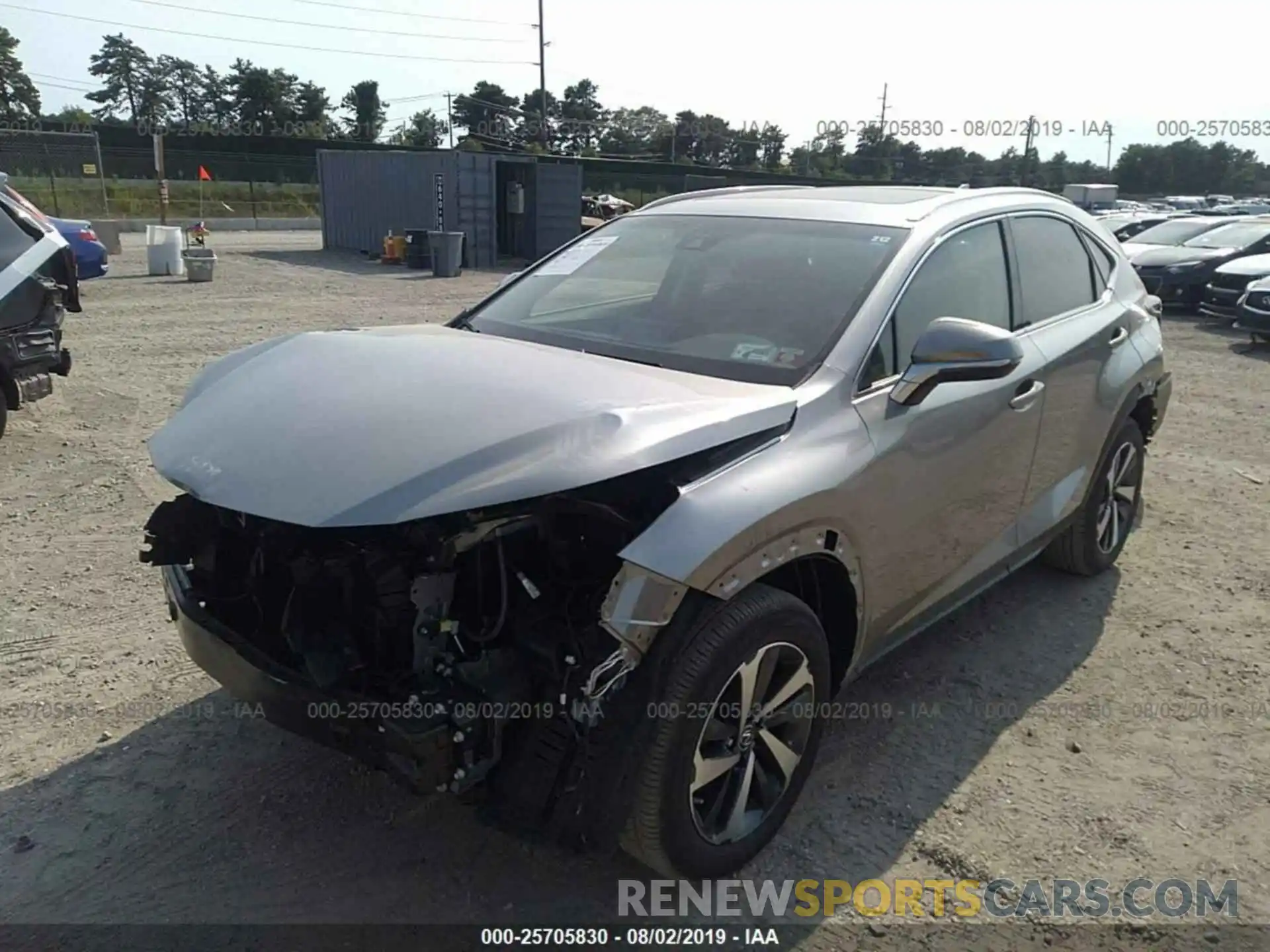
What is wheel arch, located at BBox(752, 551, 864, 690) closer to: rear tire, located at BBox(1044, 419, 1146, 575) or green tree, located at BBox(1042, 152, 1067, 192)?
rear tire, located at BBox(1044, 419, 1146, 575)

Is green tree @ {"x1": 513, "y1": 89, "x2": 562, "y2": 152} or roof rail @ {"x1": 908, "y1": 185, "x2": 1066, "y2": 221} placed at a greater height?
green tree @ {"x1": 513, "y1": 89, "x2": 562, "y2": 152}

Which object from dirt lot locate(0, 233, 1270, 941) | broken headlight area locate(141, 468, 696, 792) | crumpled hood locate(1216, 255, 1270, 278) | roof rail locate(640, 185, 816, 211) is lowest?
dirt lot locate(0, 233, 1270, 941)

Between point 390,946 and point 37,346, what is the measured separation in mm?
5493

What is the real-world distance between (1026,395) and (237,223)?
116 feet

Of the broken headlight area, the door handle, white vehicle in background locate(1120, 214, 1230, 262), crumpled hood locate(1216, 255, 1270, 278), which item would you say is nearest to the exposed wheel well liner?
the broken headlight area

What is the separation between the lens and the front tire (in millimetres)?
2410

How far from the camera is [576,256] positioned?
13.7ft

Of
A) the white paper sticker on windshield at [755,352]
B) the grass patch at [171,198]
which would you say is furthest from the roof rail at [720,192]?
the grass patch at [171,198]

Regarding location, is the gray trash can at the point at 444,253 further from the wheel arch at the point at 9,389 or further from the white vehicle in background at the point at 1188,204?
the white vehicle in background at the point at 1188,204

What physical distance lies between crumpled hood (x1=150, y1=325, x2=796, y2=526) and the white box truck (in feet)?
132

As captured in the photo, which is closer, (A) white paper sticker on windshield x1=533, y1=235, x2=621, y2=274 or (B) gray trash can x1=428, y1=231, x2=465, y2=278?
(A) white paper sticker on windshield x1=533, y1=235, x2=621, y2=274

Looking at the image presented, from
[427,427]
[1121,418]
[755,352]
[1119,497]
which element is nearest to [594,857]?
[427,427]

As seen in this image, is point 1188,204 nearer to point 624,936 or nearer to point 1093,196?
point 1093,196

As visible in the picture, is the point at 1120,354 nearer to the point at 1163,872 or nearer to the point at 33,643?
the point at 1163,872
